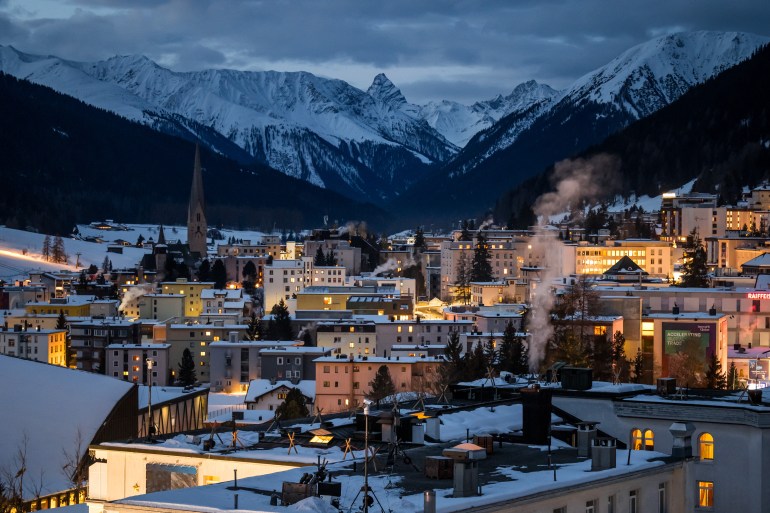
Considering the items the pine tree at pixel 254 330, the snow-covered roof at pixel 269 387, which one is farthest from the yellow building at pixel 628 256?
the snow-covered roof at pixel 269 387

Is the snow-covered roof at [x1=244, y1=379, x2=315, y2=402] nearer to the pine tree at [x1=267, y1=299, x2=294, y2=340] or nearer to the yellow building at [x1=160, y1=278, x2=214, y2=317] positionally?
the pine tree at [x1=267, y1=299, x2=294, y2=340]

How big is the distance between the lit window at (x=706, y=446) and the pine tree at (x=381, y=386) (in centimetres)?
4576

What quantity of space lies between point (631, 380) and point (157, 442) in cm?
4410

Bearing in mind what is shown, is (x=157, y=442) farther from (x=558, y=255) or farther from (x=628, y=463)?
(x=558, y=255)

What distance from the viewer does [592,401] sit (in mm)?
25609

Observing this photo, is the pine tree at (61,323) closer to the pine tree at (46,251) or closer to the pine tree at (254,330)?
the pine tree at (254,330)

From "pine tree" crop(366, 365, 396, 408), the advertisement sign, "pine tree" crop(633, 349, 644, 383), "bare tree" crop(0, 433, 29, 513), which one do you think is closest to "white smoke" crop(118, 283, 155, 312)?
"pine tree" crop(366, 365, 396, 408)

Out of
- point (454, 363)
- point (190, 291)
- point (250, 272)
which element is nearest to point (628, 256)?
point (190, 291)

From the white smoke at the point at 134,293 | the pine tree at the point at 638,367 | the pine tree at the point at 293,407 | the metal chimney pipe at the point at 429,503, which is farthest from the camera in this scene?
the white smoke at the point at 134,293

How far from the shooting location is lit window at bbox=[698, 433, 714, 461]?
78.2 feet

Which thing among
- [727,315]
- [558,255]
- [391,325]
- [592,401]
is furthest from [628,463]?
[558,255]

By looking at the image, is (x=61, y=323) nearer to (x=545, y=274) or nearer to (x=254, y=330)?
(x=254, y=330)

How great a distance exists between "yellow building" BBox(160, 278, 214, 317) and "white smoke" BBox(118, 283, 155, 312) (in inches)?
66.3

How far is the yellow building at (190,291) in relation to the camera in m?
135
